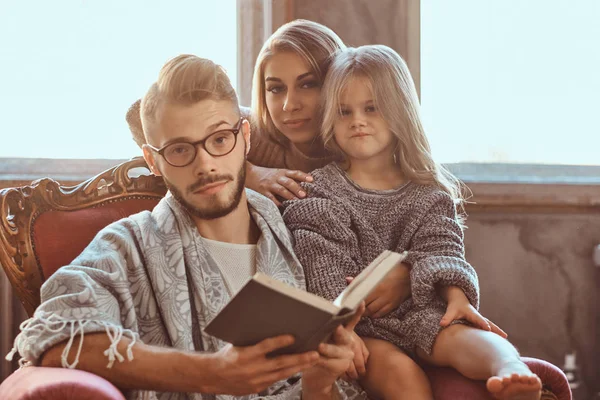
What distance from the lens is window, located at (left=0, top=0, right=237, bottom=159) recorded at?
10.7 feet

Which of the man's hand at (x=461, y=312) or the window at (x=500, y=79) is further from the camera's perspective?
the window at (x=500, y=79)

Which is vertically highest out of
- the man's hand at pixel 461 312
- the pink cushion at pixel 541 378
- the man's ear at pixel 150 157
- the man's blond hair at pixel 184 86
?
the man's blond hair at pixel 184 86

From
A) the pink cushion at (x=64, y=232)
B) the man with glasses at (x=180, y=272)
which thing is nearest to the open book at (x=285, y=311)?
the man with glasses at (x=180, y=272)

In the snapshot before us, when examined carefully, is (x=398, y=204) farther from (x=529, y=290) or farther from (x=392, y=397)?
(x=529, y=290)

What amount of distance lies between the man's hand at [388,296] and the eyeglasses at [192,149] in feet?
1.85

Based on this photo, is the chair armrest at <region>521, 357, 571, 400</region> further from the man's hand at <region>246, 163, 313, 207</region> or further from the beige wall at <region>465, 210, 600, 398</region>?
the beige wall at <region>465, 210, 600, 398</region>

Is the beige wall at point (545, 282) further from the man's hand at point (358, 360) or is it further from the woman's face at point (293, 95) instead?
the man's hand at point (358, 360)

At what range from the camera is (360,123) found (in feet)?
7.62

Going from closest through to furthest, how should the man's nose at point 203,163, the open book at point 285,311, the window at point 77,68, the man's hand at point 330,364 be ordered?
the open book at point 285,311 → the man's hand at point 330,364 → the man's nose at point 203,163 → the window at point 77,68

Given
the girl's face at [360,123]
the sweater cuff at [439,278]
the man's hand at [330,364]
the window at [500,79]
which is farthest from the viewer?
the window at [500,79]

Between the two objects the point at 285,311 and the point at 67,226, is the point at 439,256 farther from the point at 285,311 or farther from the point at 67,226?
the point at 67,226

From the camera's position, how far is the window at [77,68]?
3.26m

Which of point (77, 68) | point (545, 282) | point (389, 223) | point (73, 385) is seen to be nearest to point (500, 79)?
point (545, 282)

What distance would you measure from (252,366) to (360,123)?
1001 millimetres
